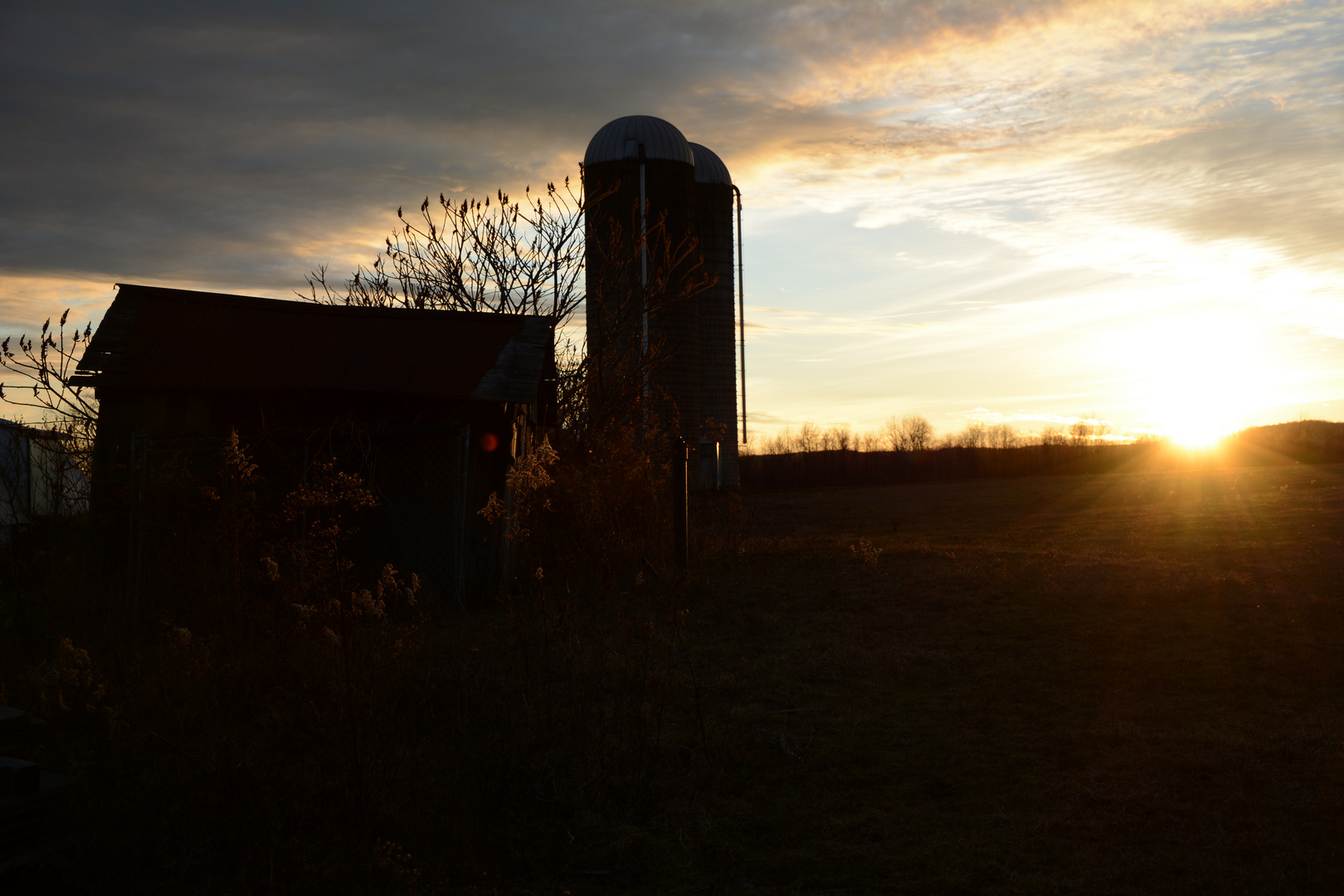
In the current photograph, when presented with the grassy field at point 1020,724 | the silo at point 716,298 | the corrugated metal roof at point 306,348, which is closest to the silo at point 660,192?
the silo at point 716,298

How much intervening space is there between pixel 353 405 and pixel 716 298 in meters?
15.8

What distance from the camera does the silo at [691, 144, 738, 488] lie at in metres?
24.1

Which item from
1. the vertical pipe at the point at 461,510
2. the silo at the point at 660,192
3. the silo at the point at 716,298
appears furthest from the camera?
the silo at the point at 716,298

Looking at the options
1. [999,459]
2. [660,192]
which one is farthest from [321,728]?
[999,459]

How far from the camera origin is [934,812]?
14.6 feet

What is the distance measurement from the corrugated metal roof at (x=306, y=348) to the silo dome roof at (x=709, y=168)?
15157mm

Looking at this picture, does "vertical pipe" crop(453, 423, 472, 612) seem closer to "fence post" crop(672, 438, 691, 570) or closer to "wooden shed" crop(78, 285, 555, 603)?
"wooden shed" crop(78, 285, 555, 603)

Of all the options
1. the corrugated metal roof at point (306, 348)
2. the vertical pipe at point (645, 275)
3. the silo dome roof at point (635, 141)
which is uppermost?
the silo dome roof at point (635, 141)

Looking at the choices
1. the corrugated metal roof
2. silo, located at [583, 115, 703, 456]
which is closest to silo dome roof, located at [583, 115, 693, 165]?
silo, located at [583, 115, 703, 456]

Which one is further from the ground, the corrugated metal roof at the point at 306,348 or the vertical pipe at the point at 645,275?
the vertical pipe at the point at 645,275

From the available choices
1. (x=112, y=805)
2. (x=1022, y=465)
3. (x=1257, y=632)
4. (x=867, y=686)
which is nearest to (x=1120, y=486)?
(x=1022, y=465)

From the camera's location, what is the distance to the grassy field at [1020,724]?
3.89 meters

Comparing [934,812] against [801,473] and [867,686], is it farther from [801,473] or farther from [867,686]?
[801,473]

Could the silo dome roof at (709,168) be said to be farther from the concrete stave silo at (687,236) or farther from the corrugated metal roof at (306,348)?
the corrugated metal roof at (306,348)
